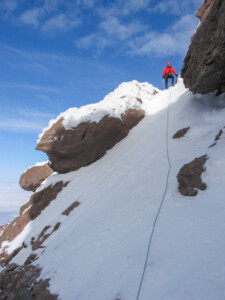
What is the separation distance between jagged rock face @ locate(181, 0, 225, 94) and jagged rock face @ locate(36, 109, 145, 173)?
16.9 feet

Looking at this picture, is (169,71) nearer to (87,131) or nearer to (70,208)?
(87,131)

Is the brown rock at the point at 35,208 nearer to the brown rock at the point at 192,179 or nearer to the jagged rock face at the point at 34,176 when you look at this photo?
the jagged rock face at the point at 34,176

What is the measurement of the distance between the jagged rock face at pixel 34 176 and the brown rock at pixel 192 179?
626 inches

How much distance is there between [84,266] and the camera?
5.25 meters

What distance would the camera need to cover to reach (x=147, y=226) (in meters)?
5.55

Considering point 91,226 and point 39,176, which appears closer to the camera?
point 91,226

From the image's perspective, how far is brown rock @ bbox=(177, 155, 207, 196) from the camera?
19.6ft

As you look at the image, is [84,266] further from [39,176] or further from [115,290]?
[39,176]

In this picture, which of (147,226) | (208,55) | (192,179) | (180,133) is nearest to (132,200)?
(147,226)

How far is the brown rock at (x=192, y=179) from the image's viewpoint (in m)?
5.98

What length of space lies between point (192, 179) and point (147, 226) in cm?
203

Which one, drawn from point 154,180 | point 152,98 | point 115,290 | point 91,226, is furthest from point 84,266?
point 152,98

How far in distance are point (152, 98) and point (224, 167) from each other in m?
12.5

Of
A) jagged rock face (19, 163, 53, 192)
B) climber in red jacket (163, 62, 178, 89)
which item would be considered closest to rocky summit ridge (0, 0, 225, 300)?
climber in red jacket (163, 62, 178, 89)
